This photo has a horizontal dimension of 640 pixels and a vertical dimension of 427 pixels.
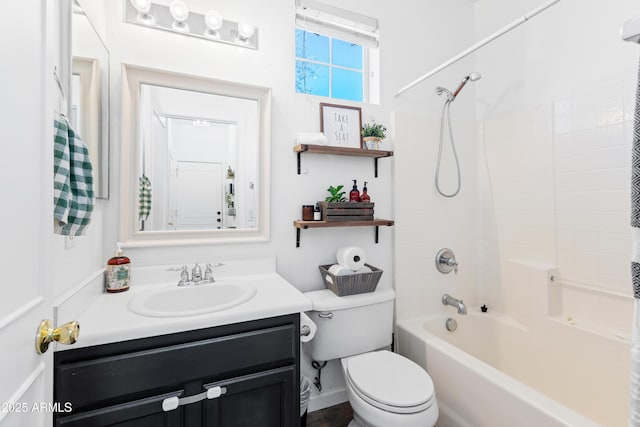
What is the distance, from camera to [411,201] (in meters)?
2.08

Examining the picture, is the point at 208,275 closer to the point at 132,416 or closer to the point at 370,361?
the point at 132,416

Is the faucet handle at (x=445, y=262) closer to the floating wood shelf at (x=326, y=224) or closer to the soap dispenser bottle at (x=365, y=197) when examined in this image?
the floating wood shelf at (x=326, y=224)

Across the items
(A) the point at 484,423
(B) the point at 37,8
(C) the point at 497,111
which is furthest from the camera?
(C) the point at 497,111

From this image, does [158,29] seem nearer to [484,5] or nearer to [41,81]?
[41,81]

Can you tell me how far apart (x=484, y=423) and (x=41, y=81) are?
1982 mm

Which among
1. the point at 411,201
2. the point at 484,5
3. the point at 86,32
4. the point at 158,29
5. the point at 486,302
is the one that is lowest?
the point at 486,302

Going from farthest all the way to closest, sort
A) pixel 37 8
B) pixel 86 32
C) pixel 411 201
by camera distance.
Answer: pixel 411 201 < pixel 86 32 < pixel 37 8

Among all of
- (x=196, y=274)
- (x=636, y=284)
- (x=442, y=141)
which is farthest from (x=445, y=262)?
(x=196, y=274)

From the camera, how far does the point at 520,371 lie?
189cm

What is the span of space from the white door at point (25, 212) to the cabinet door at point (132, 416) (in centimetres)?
28

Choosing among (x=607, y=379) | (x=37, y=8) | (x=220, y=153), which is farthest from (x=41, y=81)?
(x=607, y=379)

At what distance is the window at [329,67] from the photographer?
1.85m

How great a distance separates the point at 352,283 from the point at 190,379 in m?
0.90

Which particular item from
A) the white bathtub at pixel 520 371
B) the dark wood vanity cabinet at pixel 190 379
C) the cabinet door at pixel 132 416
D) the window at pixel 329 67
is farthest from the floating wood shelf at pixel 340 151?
the cabinet door at pixel 132 416
